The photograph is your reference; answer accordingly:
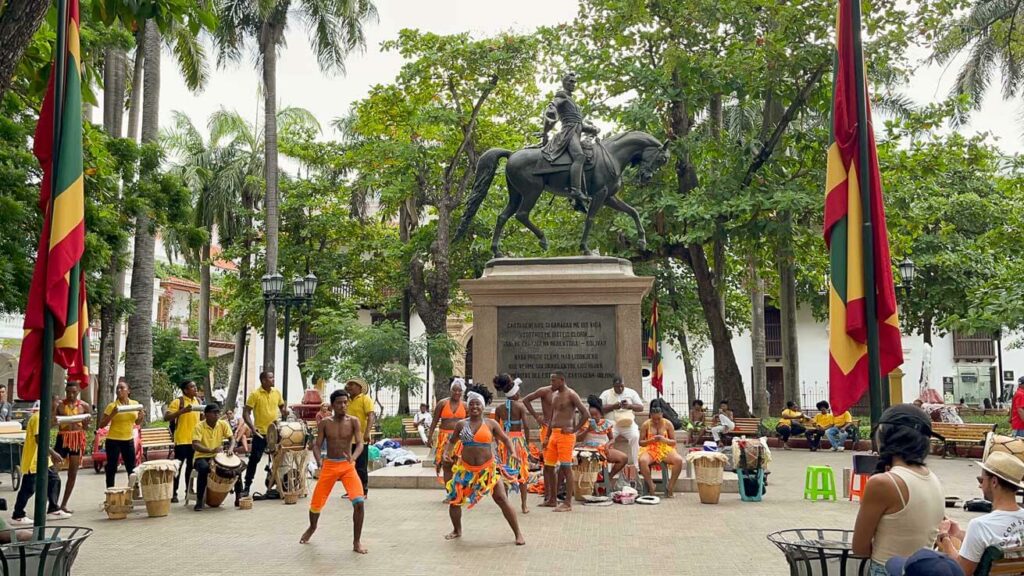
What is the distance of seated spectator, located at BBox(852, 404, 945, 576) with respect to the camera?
4242 mm

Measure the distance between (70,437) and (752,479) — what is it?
888 centimetres

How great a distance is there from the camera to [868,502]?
428cm

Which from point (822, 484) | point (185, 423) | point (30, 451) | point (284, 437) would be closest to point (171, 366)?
point (284, 437)

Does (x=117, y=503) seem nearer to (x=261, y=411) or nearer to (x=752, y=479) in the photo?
(x=261, y=411)

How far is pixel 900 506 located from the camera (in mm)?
4242

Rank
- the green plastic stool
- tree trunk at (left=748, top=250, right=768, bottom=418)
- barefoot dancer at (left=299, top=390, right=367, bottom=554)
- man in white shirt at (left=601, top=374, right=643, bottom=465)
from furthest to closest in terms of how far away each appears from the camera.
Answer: tree trunk at (left=748, top=250, right=768, bottom=418) < the green plastic stool < man in white shirt at (left=601, top=374, right=643, bottom=465) < barefoot dancer at (left=299, top=390, right=367, bottom=554)

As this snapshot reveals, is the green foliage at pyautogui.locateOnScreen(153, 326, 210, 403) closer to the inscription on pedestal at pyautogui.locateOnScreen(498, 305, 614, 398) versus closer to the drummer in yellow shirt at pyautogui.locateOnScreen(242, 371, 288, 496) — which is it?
the inscription on pedestal at pyautogui.locateOnScreen(498, 305, 614, 398)

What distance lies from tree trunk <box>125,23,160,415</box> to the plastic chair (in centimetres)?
1517

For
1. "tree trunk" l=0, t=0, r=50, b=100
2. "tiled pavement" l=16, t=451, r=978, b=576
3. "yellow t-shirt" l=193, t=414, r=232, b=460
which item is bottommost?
"tiled pavement" l=16, t=451, r=978, b=576

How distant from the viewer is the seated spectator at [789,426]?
937 inches

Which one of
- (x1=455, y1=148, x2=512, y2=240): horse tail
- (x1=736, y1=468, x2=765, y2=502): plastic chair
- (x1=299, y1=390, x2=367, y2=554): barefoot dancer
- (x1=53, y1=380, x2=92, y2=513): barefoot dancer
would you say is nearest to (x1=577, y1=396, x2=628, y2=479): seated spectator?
(x1=736, y1=468, x2=765, y2=502): plastic chair

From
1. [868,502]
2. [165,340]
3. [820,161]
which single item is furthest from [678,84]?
[165,340]

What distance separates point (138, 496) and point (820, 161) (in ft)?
59.1

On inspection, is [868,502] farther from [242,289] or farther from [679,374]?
[679,374]
